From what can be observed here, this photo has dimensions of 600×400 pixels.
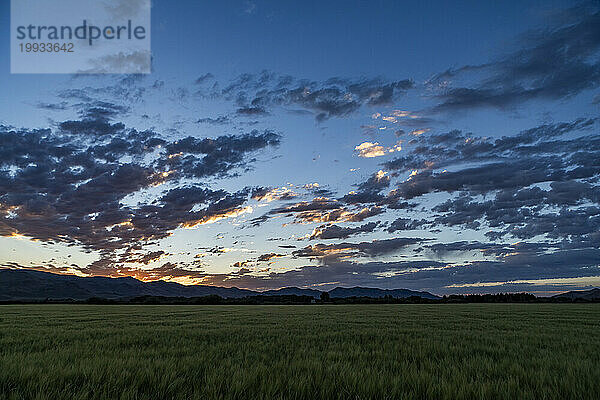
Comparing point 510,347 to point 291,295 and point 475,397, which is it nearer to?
point 475,397

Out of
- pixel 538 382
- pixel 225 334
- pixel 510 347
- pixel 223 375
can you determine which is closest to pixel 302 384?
pixel 223 375

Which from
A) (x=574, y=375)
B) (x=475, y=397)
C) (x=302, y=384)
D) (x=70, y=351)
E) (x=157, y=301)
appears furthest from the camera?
(x=157, y=301)

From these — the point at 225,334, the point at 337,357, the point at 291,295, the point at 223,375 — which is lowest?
the point at 291,295

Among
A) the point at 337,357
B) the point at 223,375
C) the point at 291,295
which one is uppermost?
the point at 223,375

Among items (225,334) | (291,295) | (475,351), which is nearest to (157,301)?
(291,295)

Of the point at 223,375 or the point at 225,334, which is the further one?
the point at 225,334

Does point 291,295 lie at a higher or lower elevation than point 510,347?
lower

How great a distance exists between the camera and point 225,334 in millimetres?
10453

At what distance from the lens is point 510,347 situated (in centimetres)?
796

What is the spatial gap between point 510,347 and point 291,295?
93386 millimetres

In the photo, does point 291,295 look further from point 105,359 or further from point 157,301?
point 105,359

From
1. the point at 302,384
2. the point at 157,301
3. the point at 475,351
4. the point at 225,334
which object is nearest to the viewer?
the point at 302,384

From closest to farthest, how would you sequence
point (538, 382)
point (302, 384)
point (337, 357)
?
1. point (302, 384)
2. point (538, 382)
3. point (337, 357)

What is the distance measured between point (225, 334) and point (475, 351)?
6954 millimetres
